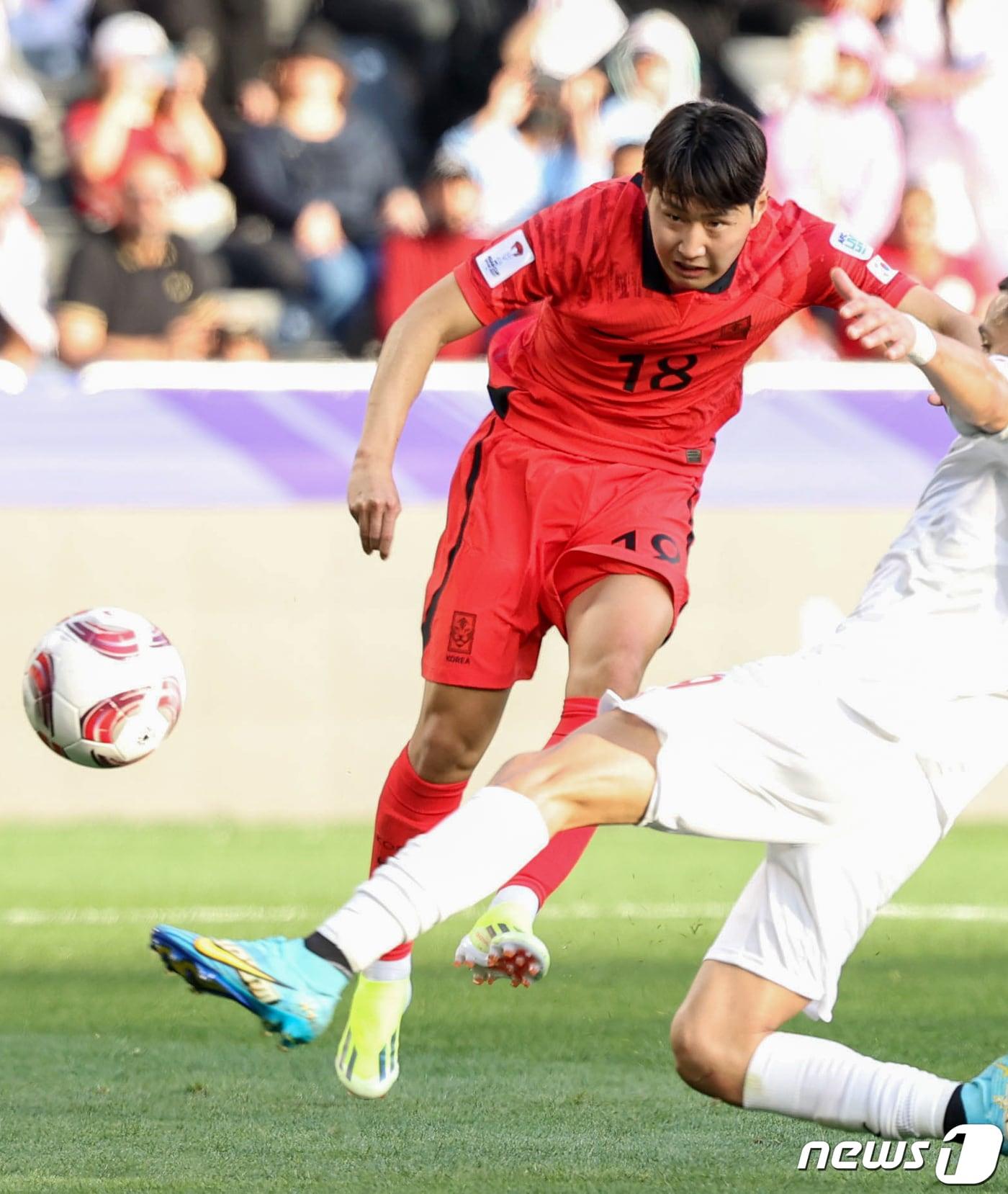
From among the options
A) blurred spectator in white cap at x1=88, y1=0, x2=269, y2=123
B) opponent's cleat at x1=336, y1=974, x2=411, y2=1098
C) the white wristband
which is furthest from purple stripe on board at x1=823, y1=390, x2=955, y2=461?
the white wristband

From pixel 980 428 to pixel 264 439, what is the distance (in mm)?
7169

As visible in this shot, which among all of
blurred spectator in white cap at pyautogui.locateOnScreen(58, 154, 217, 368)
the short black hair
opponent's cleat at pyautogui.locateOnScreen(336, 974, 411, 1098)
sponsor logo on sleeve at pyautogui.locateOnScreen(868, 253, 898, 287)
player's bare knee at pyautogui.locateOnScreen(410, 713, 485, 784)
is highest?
the short black hair

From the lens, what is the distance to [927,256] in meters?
11.4

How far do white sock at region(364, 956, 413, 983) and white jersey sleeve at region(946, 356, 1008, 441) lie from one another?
6.43 ft

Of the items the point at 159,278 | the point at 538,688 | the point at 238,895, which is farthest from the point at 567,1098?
the point at 159,278

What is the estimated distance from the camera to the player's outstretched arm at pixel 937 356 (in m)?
3.58

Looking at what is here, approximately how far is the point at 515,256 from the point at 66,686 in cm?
158

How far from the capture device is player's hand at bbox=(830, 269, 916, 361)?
3562mm

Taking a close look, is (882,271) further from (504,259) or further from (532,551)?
(532,551)

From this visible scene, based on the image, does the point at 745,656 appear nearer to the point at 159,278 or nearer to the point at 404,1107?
the point at 159,278

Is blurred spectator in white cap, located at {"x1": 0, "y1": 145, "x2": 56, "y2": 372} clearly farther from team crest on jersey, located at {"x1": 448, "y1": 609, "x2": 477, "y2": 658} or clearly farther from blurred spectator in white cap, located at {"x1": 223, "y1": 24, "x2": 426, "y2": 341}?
team crest on jersey, located at {"x1": 448, "y1": 609, "x2": 477, "y2": 658}

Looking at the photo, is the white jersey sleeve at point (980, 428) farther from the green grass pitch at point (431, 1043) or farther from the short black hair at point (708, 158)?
the green grass pitch at point (431, 1043)

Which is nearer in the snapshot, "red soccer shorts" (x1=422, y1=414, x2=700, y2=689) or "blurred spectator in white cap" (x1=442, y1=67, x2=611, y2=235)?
"red soccer shorts" (x1=422, y1=414, x2=700, y2=689)

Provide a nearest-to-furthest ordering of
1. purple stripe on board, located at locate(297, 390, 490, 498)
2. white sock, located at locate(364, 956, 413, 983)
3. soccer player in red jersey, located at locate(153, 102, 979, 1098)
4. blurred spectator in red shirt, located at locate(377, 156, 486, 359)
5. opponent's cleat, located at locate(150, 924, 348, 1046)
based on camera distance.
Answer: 1. opponent's cleat, located at locate(150, 924, 348, 1046)
2. soccer player in red jersey, located at locate(153, 102, 979, 1098)
3. white sock, located at locate(364, 956, 413, 983)
4. purple stripe on board, located at locate(297, 390, 490, 498)
5. blurred spectator in red shirt, located at locate(377, 156, 486, 359)
